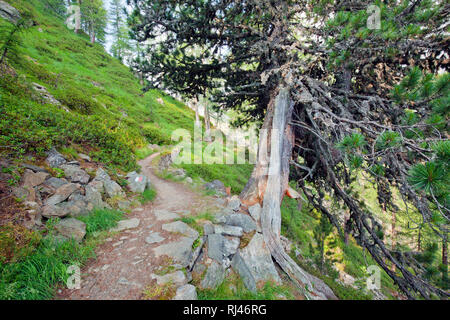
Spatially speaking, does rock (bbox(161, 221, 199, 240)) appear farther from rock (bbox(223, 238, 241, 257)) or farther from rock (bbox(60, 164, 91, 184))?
rock (bbox(60, 164, 91, 184))

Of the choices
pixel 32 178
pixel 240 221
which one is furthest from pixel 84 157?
pixel 240 221

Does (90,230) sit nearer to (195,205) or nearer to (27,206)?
(27,206)

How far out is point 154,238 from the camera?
352 centimetres

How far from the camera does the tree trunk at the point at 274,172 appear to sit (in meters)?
3.82

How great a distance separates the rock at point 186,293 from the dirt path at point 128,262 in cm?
51

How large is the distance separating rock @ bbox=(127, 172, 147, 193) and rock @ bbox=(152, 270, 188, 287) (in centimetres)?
358

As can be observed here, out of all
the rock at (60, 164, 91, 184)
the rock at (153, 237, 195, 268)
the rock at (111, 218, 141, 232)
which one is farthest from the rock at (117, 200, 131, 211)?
the rock at (153, 237, 195, 268)

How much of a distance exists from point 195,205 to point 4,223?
11.8 feet

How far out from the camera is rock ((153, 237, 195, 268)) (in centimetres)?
291

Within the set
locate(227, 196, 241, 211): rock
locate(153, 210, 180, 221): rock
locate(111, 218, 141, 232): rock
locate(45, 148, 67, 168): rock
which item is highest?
locate(45, 148, 67, 168): rock

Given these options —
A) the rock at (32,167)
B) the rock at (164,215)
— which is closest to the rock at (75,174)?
the rock at (32,167)

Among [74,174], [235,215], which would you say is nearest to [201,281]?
[235,215]

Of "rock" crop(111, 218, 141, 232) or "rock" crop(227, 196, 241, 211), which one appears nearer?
"rock" crop(111, 218, 141, 232)
